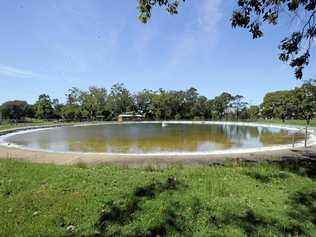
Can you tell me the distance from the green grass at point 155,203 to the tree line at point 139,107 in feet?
188

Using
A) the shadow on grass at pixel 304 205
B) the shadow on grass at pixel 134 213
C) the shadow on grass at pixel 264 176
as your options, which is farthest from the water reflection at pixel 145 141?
the shadow on grass at pixel 304 205

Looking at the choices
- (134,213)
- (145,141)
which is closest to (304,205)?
(134,213)

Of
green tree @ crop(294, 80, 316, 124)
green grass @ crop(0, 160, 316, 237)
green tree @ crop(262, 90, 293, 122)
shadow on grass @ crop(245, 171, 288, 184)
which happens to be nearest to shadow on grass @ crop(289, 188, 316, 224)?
green grass @ crop(0, 160, 316, 237)

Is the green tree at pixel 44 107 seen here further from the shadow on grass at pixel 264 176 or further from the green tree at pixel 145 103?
the shadow on grass at pixel 264 176

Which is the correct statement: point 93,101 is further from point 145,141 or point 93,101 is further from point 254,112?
point 145,141

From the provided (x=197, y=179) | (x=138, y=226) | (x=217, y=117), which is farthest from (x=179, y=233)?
(x=217, y=117)

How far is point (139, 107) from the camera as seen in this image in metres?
67.1

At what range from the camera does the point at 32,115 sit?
6744 cm

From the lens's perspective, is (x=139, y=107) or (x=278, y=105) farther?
(x=139, y=107)

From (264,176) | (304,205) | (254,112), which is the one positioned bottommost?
(304,205)

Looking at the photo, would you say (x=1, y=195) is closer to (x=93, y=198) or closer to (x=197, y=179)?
(x=93, y=198)

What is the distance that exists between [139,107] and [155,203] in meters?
62.9

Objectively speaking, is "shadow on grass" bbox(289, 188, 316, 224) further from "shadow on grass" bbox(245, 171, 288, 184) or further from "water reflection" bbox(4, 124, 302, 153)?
"water reflection" bbox(4, 124, 302, 153)

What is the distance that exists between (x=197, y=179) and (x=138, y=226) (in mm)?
2256
